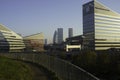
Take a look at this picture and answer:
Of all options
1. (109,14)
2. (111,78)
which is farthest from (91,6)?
(111,78)

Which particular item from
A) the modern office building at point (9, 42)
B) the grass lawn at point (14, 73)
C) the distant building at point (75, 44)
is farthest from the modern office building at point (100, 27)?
the grass lawn at point (14, 73)

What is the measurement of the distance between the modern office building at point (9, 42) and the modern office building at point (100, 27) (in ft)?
160

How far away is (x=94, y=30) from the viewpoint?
525 feet

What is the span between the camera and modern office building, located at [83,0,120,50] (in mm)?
161250

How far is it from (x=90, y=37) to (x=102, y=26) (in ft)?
37.8

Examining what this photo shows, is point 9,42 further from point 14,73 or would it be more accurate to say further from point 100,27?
point 14,73

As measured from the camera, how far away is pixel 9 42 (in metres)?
170

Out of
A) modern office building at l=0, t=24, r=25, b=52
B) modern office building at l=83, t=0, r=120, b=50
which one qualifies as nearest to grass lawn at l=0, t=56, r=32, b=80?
modern office building at l=83, t=0, r=120, b=50

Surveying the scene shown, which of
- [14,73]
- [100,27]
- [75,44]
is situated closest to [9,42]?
[75,44]

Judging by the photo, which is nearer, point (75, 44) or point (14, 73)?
point (14, 73)

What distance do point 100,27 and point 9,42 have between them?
6360 centimetres

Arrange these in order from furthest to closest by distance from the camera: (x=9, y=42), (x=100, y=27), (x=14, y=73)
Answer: (x=9, y=42) → (x=100, y=27) → (x=14, y=73)

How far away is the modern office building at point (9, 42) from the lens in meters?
167

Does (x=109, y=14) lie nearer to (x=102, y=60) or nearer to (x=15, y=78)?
(x=102, y=60)
